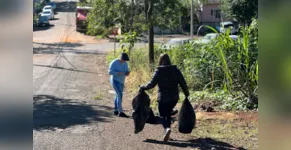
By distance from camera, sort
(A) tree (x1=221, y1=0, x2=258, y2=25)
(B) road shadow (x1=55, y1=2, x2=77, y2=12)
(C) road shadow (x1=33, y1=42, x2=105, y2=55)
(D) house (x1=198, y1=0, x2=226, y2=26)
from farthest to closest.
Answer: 1. (B) road shadow (x1=55, y1=2, x2=77, y2=12)
2. (D) house (x1=198, y1=0, x2=226, y2=26)
3. (C) road shadow (x1=33, y1=42, x2=105, y2=55)
4. (A) tree (x1=221, y1=0, x2=258, y2=25)

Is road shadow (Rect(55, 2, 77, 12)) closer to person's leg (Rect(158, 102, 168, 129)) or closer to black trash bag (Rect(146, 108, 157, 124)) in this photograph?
black trash bag (Rect(146, 108, 157, 124))

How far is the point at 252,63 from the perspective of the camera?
10.2 m

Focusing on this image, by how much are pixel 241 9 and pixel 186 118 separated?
17.7m

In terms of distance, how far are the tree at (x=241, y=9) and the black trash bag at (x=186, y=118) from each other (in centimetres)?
1599

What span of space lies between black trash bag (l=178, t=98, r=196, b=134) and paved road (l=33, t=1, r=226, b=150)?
222 mm

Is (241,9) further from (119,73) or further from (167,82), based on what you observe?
(167,82)

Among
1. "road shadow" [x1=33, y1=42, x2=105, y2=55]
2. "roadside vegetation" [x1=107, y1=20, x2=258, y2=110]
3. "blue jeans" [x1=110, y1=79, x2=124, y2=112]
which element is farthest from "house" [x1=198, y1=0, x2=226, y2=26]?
"blue jeans" [x1=110, y1=79, x2=124, y2=112]

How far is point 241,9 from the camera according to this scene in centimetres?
2442

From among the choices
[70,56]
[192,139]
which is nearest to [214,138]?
[192,139]

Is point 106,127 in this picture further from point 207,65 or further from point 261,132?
point 261,132

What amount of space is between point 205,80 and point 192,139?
4.84 metres

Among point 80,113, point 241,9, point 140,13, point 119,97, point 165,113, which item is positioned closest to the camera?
point 165,113

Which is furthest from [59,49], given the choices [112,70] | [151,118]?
[151,118]

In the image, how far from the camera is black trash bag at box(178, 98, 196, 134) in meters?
7.87
